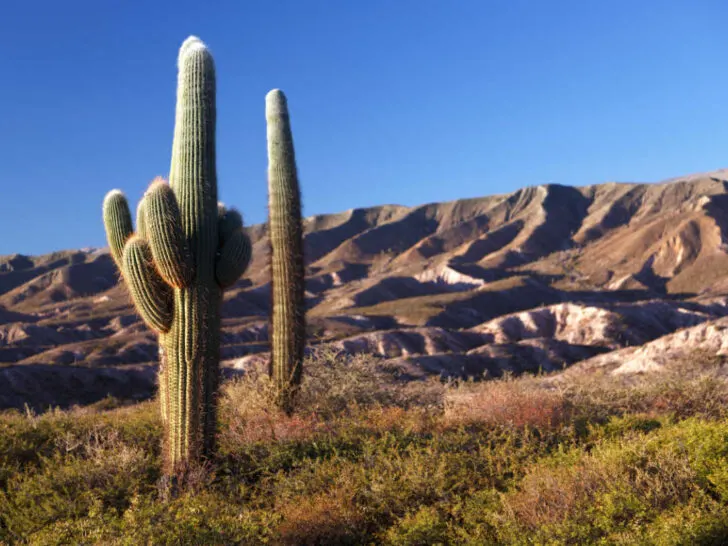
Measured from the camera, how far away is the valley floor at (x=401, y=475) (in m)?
5.68

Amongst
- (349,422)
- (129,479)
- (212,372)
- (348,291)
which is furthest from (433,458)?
(348,291)

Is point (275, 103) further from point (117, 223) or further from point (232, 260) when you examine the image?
point (232, 260)

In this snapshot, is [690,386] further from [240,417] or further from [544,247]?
[544,247]

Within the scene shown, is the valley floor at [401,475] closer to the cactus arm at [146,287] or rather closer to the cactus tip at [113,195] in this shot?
the cactus arm at [146,287]

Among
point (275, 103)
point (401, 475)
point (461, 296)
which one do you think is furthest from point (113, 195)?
point (461, 296)

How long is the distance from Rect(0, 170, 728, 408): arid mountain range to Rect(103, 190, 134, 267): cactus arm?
47 cm

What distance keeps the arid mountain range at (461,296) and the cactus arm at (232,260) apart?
2.10 meters

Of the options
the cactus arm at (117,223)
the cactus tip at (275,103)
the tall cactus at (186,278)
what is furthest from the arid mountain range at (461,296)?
the cactus tip at (275,103)

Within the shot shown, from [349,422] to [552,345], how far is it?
31229mm

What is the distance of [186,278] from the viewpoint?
811 centimetres

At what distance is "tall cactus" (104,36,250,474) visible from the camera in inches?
317

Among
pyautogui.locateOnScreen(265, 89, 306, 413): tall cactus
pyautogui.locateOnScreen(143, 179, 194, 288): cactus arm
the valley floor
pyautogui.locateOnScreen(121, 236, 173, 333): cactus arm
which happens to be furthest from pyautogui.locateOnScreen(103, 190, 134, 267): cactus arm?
the valley floor

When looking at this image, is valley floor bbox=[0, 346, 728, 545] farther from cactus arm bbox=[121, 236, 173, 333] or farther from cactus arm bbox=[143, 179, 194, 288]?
cactus arm bbox=[143, 179, 194, 288]

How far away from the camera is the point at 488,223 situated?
355 feet
